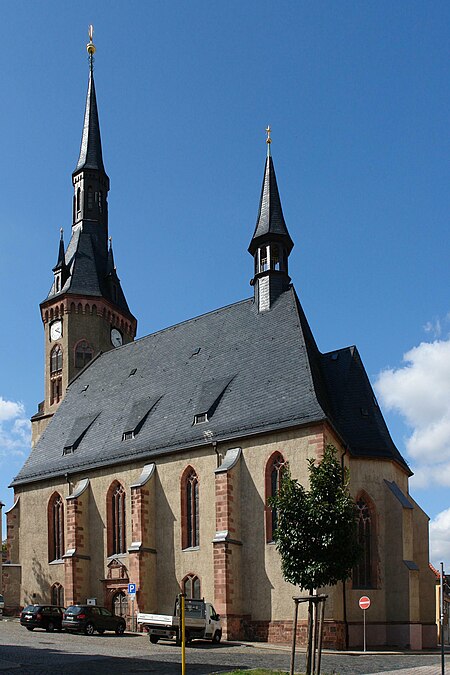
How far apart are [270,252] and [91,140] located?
2078 cm

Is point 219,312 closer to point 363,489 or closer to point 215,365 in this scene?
point 215,365

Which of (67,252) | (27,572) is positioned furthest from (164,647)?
(67,252)

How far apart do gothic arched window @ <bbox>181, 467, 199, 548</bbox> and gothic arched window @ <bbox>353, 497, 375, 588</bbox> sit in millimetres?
6587

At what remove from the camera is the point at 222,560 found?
3180cm

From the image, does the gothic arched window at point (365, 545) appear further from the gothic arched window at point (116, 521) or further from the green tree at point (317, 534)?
the green tree at point (317, 534)

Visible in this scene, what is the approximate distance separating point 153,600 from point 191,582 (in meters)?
2.15

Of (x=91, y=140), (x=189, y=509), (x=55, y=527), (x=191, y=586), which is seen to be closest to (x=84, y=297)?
(x=91, y=140)

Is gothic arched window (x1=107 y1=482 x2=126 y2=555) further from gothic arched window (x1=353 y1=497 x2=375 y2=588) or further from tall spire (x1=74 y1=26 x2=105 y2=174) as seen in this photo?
tall spire (x1=74 y1=26 x2=105 y2=174)

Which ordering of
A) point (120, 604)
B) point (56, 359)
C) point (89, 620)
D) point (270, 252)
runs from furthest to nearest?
point (56, 359)
point (270, 252)
point (120, 604)
point (89, 620)

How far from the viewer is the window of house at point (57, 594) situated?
40.0 m

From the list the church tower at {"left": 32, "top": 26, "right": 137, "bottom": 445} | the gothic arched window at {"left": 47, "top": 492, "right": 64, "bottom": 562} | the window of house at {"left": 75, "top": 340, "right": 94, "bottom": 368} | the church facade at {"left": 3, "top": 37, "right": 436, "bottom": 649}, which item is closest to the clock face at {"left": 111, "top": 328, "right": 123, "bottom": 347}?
the church tower at {"left": 32, "top": 26, "right": 137, "bottom": 445}

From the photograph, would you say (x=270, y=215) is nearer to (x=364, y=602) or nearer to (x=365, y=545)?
(x=365, y=545)

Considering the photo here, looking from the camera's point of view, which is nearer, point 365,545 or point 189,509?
point 365,545

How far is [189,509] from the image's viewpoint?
3500 centimetres
